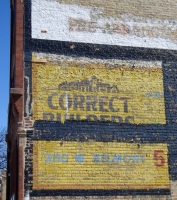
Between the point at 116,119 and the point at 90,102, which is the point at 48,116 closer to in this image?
the point at 90,102

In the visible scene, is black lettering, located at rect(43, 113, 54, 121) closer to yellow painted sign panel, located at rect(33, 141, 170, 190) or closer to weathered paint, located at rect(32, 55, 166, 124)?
weathered paint, located at rect(32, 55, 166, 124)

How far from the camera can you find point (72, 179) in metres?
10.5

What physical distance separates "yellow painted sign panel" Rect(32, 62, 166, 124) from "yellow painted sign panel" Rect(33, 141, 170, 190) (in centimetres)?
80

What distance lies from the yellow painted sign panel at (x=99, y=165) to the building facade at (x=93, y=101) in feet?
0.09

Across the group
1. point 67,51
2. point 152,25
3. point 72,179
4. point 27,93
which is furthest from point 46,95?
point 152,25

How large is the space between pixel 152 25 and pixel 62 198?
6.17 metres

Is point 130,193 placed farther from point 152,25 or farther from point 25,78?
point 152,25

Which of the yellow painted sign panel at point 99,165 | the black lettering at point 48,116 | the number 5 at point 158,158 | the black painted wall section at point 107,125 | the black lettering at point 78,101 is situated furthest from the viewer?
the number 5 at point 158,158

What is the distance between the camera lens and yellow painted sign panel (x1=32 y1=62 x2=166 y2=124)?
1101 cm

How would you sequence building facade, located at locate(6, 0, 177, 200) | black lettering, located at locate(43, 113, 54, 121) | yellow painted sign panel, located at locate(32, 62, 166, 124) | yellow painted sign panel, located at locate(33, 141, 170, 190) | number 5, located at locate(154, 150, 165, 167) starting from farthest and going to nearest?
number 5, located at locate(154, 150, 165, 167) < yellow painted sign panel, located at locate(32, 62, 166, 124) < black lettering, located at locate(43, 113, 54, 121) < building facade, located at locate(6, 0, 177, 200) < yellow painted sign panel, located at locate(33, 141, 170, 190)

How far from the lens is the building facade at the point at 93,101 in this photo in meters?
10.6

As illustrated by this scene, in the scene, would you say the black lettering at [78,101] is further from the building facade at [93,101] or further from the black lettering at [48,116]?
the black lettering at [48,116]

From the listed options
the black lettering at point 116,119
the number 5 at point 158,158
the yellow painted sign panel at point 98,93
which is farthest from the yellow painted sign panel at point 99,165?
the yellow painted sign panel at point 98,93

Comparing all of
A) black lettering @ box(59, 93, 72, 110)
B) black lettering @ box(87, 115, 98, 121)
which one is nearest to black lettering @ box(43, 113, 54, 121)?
black lettering @ box(59, 93, 72, 110)
